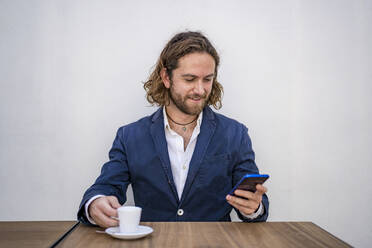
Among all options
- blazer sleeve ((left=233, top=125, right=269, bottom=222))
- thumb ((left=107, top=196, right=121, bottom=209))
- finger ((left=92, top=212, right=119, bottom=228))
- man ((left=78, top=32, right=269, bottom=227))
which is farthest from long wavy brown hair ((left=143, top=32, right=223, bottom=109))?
finger ((left=92, top=212, right=119, bottom=228))

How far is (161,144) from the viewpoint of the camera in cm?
206

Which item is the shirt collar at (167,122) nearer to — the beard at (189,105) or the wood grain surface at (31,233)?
the beard at (189,105)

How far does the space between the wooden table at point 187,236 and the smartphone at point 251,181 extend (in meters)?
0.15

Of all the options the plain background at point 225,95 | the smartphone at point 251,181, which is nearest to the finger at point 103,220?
the smartphone at point 251,181

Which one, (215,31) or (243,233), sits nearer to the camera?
(243,233)

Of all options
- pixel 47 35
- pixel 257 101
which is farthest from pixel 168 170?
pixel 47 35

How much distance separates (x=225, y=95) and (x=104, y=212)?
1423mm

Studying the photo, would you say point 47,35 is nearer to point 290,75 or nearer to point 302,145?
point 290,75

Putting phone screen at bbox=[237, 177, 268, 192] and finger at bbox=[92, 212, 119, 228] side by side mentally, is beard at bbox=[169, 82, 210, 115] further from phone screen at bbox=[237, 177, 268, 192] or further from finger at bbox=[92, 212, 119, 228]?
finger at bbox=[92, 212, 119, 228]

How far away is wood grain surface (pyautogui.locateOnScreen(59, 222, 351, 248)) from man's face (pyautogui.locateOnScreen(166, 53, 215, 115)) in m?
0.92

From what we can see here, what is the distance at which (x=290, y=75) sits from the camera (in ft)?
8.21

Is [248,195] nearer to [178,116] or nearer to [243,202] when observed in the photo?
[243,202]

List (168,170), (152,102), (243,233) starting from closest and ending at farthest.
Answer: (243,233) → (168,170) → (152,102)

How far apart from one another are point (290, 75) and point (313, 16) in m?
0.47
